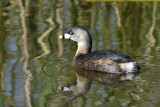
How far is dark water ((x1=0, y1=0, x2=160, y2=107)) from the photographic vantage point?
21.4 ft

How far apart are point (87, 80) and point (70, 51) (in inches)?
72.7

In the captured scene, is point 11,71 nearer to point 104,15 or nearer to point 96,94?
point 96,94

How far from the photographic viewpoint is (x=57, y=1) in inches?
503

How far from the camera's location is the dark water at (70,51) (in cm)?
652

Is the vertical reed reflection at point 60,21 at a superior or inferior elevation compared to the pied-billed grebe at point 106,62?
superior

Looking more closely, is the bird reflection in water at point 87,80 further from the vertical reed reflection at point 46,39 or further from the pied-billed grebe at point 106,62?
the vertical reed reflection at point 46,39

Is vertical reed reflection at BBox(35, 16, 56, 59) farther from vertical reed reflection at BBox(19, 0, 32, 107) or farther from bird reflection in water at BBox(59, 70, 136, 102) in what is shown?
bird reflection in water at BBox(59, 70, 136, 102)

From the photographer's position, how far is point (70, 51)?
365 inches

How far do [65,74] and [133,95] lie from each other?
5.02 feet

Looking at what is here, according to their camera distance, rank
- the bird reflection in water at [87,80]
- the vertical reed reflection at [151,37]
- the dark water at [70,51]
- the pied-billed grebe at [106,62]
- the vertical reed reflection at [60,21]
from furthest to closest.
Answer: the vertical reed reflection at [60,21], the vertical reed reflection at [151,37], the pied-billed grebe at [106,62], the bird reflection in water at [87,80], the dark water at [70,51]

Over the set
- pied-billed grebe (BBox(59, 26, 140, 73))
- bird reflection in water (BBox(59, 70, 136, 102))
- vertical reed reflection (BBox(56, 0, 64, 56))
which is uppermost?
vertical reed reflection (BBox(56, 0, 64, 56))

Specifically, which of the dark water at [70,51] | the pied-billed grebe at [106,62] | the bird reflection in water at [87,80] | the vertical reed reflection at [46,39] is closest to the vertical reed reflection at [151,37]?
the dark water at [70,51]

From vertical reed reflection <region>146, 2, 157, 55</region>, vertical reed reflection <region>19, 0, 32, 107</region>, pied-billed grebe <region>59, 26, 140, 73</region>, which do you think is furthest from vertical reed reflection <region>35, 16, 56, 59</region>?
vertical reed reflection <region>146, 2, 157, 55</region>

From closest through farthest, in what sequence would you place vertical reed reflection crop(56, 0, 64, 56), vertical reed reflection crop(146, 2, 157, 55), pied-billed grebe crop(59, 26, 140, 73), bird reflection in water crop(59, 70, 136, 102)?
bird reflection in water crop(59, 70, 136, 102), pied-billed grebe crop(59, 26, 140, 73), vertical reed reflection crop(146, 2, 157, 55), vertical reed reflection crop(56, 0, 64, 56)
